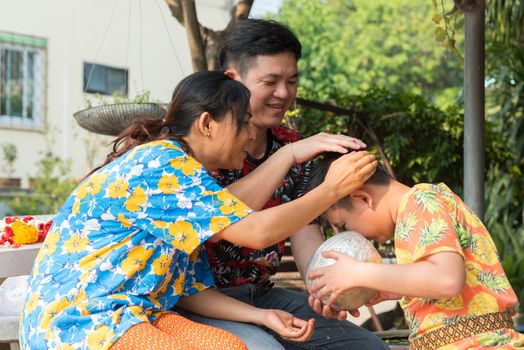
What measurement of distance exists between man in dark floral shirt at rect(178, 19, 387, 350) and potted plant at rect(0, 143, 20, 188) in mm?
10228

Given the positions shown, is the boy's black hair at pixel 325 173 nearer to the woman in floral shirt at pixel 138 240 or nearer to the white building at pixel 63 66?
the woman in floral shirt at pixel 138 240

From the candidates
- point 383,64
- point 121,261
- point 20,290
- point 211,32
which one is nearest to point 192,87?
point 121,261

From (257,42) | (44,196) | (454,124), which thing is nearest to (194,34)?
(257,42)

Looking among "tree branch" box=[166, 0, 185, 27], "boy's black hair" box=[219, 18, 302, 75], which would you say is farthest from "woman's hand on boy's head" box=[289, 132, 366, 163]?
"tree branch" box=[166, 0, 185, 27]

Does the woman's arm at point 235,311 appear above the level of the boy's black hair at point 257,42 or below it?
below

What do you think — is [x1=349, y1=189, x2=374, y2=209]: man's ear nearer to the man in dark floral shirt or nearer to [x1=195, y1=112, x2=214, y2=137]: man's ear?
[x1=195, y1=112, x2=214, y2=137]: man's ear

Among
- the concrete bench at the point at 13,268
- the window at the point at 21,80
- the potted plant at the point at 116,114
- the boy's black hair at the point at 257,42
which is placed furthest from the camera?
the window at the point at 21,80

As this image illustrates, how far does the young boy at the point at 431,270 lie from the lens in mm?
2240

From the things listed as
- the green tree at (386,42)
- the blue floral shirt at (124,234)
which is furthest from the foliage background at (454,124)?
the green tree at (386,42)

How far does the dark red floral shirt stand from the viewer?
3.06 m

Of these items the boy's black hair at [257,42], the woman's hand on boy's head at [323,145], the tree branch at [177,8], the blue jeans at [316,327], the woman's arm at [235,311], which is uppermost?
the tree branch at [177,8]

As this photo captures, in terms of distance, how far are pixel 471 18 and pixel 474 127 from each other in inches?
24.6

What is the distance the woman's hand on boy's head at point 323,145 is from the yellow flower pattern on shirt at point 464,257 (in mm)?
266

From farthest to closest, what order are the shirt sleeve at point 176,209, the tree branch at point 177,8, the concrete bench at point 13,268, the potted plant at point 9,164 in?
1. the potted plant at point 9,164
2. the tree branch at point 177,8
3. the concrete bench at point 13,268
4. the shirt sleeve at point 176,209
